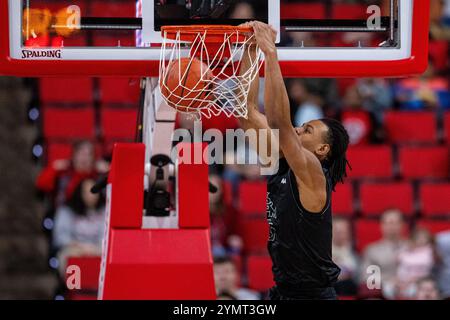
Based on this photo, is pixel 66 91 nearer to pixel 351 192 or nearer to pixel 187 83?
pixel 351 192

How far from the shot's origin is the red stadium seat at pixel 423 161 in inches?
380

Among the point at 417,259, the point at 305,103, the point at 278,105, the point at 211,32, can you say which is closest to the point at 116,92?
the point at 305,103

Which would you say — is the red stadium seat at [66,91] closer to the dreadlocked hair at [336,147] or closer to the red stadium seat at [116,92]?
the red stadium seat at [116,92]

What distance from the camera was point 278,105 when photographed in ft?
16.9

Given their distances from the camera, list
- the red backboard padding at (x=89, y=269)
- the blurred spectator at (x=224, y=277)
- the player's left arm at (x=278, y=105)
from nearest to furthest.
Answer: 1. the player's left arm at (x=278, y=105)
2. the blurred spectator at (x=224, y=277)
3. the red backboard padding at (x=89, y=269)

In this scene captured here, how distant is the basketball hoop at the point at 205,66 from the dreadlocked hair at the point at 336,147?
450 millimetres

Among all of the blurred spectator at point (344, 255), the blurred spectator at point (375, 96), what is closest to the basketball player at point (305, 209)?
the blurred spectator at point (344, 255)

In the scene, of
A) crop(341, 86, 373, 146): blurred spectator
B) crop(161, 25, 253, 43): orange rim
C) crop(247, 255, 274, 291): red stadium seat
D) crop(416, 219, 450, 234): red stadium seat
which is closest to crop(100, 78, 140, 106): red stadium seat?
crop(341, 86, 373, 146): blurred spectator

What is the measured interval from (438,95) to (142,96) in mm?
4799

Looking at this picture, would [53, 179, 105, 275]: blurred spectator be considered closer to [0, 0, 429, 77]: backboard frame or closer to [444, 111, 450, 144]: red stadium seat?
[0, 0, 429, 77]: backboard frame

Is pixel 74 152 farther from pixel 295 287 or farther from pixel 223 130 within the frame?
pixel 295 287

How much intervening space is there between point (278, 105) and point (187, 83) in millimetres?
408

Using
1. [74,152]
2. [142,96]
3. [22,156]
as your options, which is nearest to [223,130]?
[74,152]

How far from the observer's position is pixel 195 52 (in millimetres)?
5230
